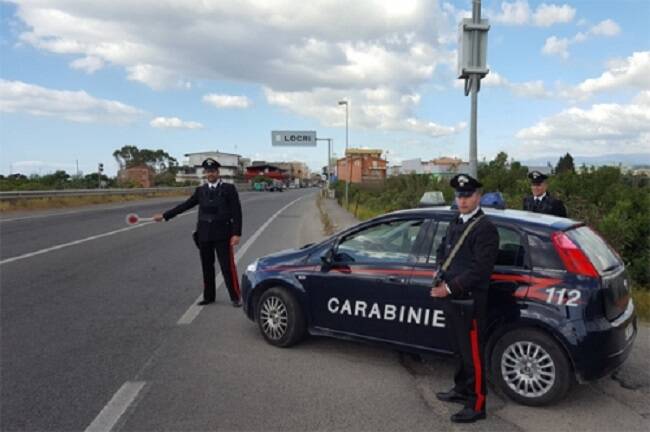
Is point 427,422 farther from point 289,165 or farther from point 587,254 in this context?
point 289,165

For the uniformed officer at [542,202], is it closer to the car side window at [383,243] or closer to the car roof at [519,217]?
the car roof at [519,217]

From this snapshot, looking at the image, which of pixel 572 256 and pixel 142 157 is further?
pixel 142 157

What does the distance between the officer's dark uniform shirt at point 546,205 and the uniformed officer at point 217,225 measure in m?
3.67

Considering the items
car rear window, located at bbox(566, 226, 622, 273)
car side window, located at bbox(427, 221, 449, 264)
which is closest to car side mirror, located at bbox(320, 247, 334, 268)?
car side window, located at bbox(427, 221, 449, 264)

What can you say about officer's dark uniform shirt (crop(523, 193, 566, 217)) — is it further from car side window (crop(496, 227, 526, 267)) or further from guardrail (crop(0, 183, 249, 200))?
guardrail (crop(0, 183, 249, 200))

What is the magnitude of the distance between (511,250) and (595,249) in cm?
65

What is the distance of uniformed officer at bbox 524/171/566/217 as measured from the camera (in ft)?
21.4

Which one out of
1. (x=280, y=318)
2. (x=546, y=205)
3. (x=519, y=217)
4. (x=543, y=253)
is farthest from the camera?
(x=546, y=205)

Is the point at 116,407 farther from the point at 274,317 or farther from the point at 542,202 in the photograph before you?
the point at 542,202

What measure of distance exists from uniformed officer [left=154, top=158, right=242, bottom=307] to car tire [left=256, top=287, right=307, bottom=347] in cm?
160

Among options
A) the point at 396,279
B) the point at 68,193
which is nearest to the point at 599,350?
the point at 396,279

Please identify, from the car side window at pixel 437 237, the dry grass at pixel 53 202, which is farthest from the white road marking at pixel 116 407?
the dry grass at pixel 53 202

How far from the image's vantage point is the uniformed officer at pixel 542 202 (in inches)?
257

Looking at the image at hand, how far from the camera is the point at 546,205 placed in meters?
6.60
